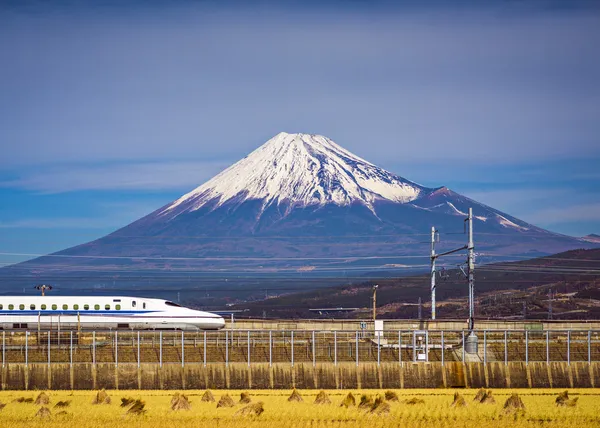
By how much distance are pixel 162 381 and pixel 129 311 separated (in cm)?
3235

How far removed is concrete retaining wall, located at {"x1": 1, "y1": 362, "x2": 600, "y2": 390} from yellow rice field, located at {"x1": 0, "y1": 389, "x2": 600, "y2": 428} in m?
5.28

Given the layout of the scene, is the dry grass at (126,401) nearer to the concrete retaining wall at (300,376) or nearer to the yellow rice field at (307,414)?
the yellow rice field at (307,414)

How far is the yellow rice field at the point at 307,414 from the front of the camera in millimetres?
50750

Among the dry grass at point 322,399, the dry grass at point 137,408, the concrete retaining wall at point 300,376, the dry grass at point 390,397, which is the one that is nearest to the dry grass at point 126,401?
the dry grass at point 137,408

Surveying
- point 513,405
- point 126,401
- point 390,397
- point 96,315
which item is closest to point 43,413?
point 126,401

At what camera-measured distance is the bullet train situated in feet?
324

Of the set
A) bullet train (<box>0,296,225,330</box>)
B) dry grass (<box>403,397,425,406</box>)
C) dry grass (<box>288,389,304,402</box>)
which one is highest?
bullet train (<box>0,296,225,330</box>)

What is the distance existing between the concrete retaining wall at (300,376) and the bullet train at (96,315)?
28.9 metres

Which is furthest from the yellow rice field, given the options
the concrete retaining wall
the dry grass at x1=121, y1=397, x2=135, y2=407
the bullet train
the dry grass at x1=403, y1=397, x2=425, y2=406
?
Answer: the bullet train

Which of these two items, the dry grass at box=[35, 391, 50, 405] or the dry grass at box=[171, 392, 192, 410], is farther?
the dry grass at box=[35, 391, 50, 405]

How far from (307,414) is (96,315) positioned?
48.4m

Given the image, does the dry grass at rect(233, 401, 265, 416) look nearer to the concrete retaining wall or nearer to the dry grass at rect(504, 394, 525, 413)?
the dry grass at rect(504, 394, 525, 413)

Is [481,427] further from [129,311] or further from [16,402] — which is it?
[129,311]

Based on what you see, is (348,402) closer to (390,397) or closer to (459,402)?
(390,397)
